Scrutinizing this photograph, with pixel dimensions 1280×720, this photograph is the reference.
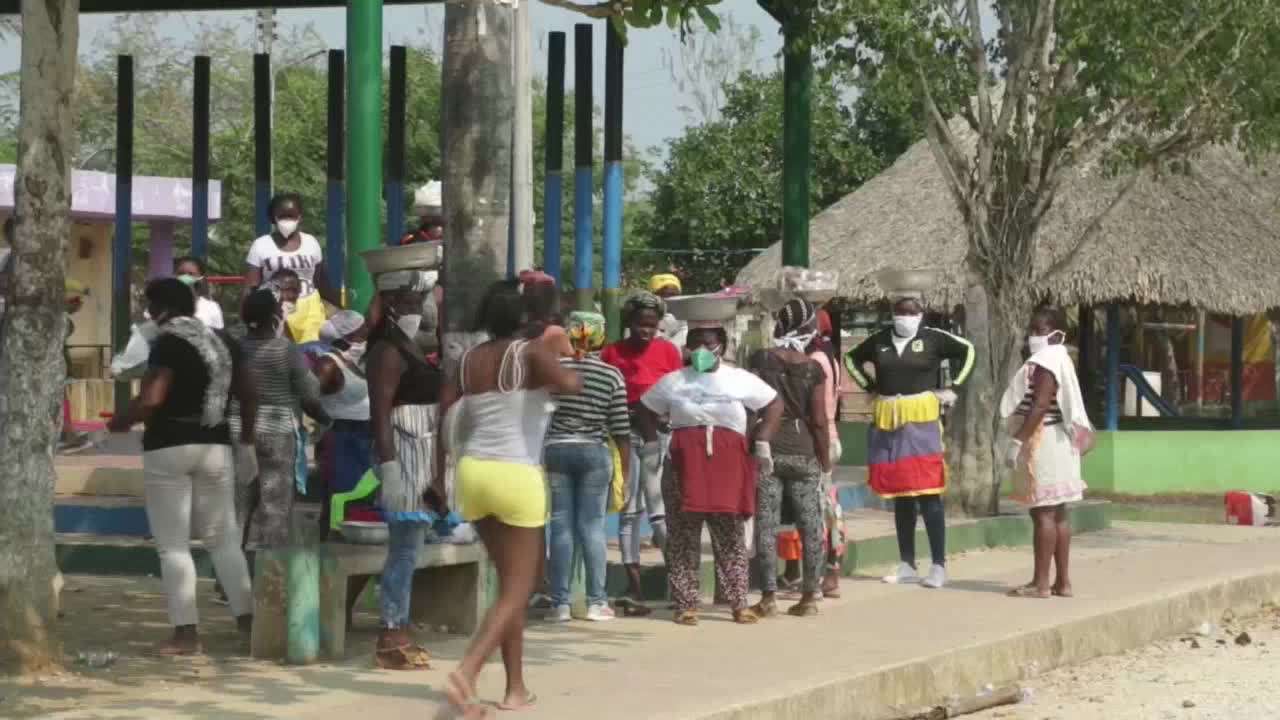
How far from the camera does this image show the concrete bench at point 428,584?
9945 mm

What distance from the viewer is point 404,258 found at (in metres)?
9.79

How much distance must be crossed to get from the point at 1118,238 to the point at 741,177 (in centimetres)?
2040

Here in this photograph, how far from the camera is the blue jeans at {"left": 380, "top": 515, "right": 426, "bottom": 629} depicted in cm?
962

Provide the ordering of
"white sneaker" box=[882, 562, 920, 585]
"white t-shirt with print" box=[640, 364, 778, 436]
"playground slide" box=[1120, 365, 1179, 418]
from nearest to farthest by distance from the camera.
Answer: "white t-shirt with print" box=[640, 364, 778, 436] < "white sneaker" box=[882, 562, 920, 585] < "playground slide" box=[1120, 365, 1179, 418]

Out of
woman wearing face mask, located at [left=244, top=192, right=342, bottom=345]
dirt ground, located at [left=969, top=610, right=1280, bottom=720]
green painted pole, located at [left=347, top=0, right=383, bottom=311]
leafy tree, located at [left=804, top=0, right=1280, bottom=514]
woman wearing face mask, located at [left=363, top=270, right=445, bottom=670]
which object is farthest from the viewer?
leafy tree, located at [left=804, top=0, right=1280, bottom=514]

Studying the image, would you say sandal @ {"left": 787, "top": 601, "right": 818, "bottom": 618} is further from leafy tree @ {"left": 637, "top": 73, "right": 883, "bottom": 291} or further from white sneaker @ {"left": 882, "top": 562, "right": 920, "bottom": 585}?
leafy tree @ {"left": 637, "top": 73, "right": 883, "bottom": 291}

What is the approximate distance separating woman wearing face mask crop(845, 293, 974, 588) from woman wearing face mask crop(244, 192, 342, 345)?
3191mm

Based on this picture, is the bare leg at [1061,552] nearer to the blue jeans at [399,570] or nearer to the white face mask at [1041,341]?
the white face mask at [1041,341]

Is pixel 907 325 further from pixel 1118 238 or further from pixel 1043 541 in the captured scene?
pixel 1118 238

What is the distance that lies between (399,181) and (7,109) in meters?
32.1

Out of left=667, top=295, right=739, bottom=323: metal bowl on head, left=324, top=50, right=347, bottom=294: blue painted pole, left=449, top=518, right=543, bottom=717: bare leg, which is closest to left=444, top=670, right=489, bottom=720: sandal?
left=449, top=518, right=543, bottom=717: bare leg

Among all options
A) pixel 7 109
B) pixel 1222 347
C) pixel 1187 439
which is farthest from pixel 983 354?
pixel 7 109

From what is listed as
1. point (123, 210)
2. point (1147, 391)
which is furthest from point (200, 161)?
point (1147, 391)

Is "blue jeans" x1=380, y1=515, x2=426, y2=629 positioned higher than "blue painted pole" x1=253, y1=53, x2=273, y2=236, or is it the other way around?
"blue painted pole" x1=253, y1=53, x2=273, y2=236
